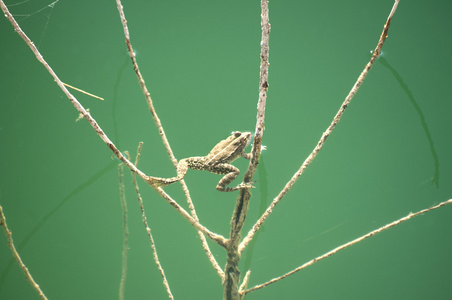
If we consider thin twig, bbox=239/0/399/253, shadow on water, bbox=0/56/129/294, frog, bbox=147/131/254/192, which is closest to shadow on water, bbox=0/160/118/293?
shadow on water, bbox=0/56/129/294

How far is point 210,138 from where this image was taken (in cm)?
370

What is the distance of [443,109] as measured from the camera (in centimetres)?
359

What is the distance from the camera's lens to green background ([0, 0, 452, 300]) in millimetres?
3568

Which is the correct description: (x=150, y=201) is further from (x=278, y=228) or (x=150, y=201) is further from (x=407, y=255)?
(x=407, y=255)

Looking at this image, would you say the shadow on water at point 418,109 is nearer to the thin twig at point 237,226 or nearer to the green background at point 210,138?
the green background at point 210,138

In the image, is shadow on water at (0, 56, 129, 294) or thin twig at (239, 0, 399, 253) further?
shadow on water at (0, 56, 129, 294)

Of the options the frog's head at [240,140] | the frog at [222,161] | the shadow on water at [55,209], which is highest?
the frog's head at [240,140]

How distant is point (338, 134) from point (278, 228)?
4.03 feet

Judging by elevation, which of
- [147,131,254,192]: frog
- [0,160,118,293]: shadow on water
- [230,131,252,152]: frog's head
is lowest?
[0,160,118,293]: shadow on water

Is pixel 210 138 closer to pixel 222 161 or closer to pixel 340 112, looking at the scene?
pixel 222 161

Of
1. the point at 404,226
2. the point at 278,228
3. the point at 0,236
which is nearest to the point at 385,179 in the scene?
Result: the point at 404,226

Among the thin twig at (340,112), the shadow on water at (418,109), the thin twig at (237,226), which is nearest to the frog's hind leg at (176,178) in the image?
the thin twig at (237,226)

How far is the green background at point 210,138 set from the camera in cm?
357

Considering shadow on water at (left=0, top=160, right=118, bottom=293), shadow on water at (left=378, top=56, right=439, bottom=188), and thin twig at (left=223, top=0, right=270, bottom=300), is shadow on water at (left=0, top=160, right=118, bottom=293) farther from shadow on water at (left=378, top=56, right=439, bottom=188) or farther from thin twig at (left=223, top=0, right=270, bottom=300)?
shadow on water at (left=378, top=56, right=439, bottom=188)
